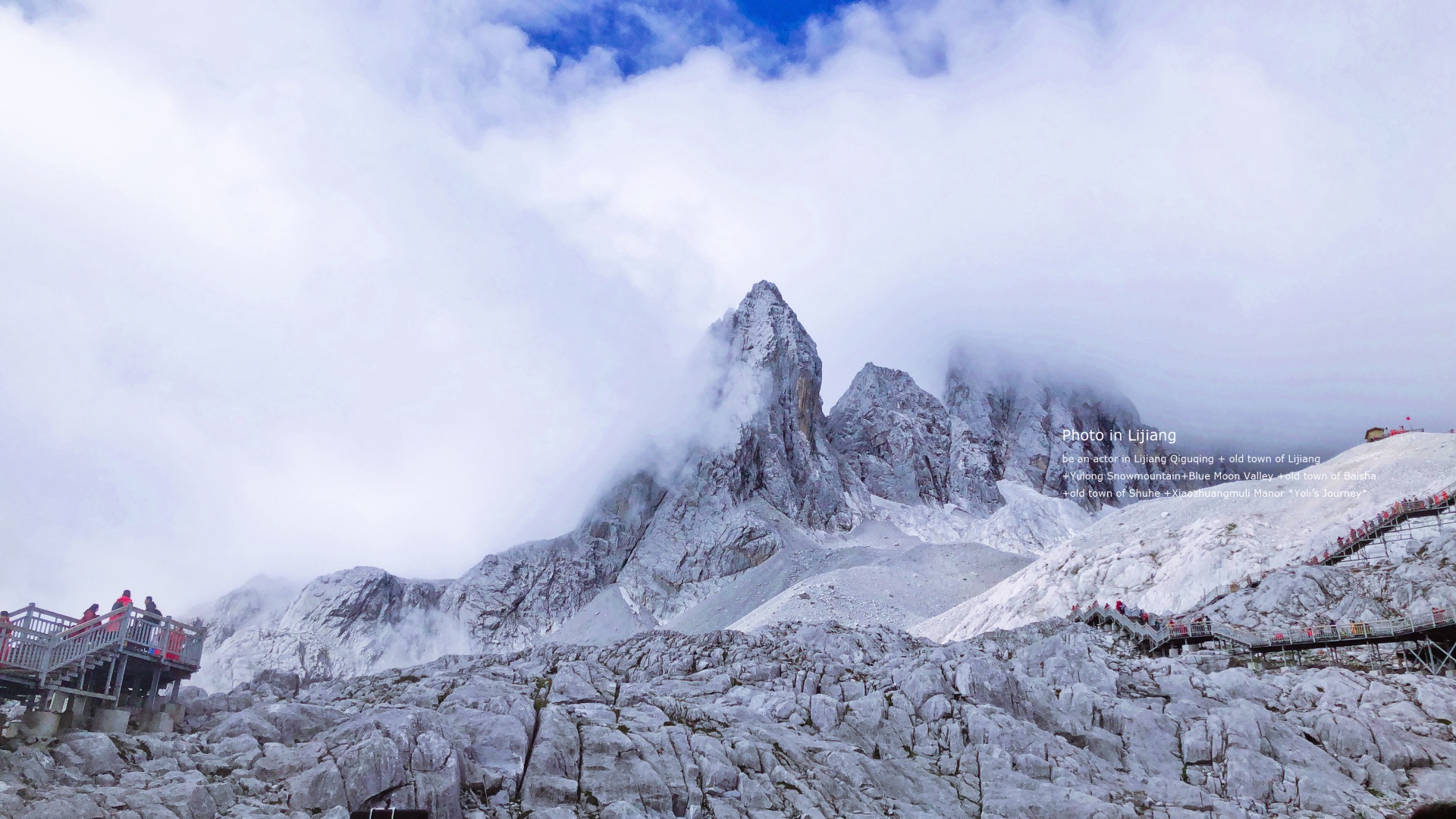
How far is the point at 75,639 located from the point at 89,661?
1690 millimetres

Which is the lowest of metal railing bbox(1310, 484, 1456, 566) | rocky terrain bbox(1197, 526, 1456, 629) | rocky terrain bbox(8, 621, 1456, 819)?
rocky terrain bbox(8, 621, 1456, 819)

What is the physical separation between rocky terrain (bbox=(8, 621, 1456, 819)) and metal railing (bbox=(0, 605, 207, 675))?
2.71 meters

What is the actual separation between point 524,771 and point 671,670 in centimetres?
3255

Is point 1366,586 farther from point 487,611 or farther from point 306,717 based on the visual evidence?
point 487,611

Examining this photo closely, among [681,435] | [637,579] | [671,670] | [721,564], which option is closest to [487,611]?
[637,579]

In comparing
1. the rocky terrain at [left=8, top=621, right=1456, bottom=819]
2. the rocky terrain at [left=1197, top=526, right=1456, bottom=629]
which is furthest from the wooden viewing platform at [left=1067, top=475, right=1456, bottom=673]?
the rocky terrain at [left=8, top=621, right=1456, bottom=819]

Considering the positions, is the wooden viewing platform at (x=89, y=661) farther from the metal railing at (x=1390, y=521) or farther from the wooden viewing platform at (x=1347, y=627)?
the metal railing at (x=1390, y=521)

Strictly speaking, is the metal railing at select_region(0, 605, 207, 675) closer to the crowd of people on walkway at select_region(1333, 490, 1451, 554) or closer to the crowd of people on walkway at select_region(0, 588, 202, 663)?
the crowd of people on walkway at select_region(0, 588, 202, 663)

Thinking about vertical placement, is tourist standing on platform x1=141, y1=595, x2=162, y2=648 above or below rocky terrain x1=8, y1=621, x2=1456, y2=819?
above

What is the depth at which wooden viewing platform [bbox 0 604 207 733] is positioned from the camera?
3291 cm

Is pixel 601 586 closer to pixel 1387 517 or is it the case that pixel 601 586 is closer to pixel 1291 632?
pixel 1387 517

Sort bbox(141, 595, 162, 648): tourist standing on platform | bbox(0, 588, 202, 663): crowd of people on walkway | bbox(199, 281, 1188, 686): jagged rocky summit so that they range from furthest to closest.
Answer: bbox(199, 281, 1188, 686): jagged rocky summit → bbox(141, 595, 162, 648): tourist standing on platform → bbox(0, 588, 202, 663): crowd of people on walkway

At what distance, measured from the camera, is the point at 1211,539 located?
84938 mm

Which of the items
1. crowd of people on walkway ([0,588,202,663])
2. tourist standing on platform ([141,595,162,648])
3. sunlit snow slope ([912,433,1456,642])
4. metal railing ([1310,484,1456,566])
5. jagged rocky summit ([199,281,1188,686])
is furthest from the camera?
jagged rocky summit ([199,281,1188,686])
